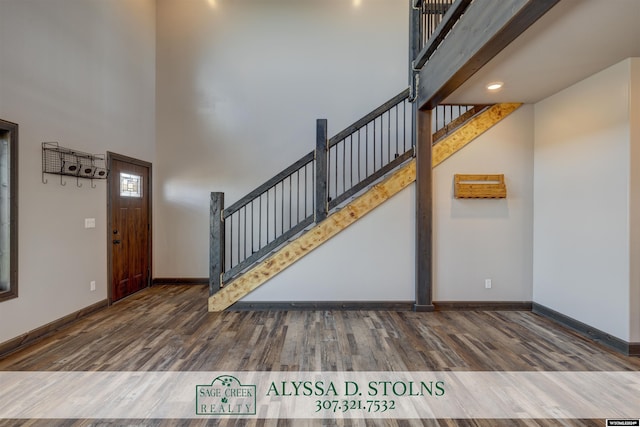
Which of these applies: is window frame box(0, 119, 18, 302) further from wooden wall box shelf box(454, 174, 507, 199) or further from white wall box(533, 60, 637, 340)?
white wall box(533, 60, 637, 340)

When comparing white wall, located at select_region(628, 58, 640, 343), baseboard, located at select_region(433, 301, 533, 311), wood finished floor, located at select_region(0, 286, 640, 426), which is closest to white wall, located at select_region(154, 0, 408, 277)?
wood finished floor, located at select_region(0, 286, 640, 426)

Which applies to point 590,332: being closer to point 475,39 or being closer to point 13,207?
point 475,39

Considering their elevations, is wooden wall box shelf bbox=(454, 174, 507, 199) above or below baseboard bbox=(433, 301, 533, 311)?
above

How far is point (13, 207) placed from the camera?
293 centimetres

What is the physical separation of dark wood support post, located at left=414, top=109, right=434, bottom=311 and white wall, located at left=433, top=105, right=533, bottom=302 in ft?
0.52

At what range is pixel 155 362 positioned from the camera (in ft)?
8.89

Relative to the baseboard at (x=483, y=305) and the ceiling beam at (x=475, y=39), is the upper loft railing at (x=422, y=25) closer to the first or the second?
the ceiling beam at (x=475, y=39)

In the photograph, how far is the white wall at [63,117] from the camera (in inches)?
119

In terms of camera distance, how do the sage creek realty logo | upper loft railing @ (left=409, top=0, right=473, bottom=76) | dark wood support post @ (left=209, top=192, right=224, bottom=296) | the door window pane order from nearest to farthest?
1. the sage creek realty logo
2. upper loft railing @ (left=409, top=0, right=473, bottom=76)
3. dark wood support post @ (left=209, top=192, right=224, bottom=296)
4. the door window pane

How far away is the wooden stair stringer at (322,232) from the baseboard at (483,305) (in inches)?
64.6

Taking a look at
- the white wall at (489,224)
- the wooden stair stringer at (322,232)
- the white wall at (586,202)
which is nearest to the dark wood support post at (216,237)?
the wooden stair stringer at (322,232)

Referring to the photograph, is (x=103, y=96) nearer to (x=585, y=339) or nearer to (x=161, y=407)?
(x=161, y=407)

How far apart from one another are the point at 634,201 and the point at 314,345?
133 inches

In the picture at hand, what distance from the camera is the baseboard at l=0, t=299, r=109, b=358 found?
285 centimetres
